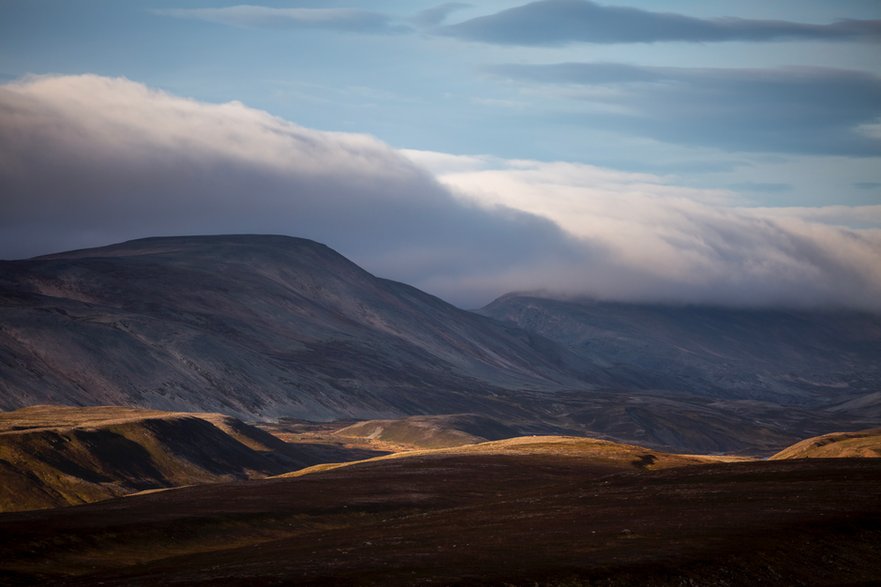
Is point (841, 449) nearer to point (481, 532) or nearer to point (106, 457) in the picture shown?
point (106, 457)

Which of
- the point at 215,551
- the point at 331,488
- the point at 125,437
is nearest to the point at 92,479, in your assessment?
the point at 125,437

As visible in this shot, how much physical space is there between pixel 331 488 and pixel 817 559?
5717 cm

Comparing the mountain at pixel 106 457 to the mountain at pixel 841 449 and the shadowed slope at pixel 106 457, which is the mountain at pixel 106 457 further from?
the mountain at pixel 841 449

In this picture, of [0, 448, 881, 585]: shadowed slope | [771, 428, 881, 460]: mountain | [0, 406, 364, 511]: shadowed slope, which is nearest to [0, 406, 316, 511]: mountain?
[0, 406, 364, 511]: shadowed slope

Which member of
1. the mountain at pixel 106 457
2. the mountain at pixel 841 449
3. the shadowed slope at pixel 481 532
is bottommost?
the mountain at pixel 841 449

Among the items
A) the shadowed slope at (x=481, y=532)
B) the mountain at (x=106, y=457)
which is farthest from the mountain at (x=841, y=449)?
the mountain at (x=106, y=457)

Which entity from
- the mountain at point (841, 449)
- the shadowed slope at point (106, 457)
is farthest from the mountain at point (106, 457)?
the mountain at point (841, 449)

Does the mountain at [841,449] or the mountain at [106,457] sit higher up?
the mountain at [106,457]

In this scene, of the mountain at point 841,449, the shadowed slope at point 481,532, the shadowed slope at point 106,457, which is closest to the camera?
the shadowed slope at point 481,532

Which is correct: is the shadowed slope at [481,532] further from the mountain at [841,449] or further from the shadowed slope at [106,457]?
the mountain at [841,449]

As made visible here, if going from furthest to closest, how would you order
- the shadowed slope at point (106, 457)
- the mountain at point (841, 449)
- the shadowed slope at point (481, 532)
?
the mountain at point (841, 449) < the shadowed slope at point (106, 457) < the shadowed slope at point (481, 532)

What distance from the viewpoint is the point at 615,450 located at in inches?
6280

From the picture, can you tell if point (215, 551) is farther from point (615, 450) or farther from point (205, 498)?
point (615, 450)

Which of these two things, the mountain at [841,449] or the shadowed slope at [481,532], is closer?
the shadowed slope at [481,532]
